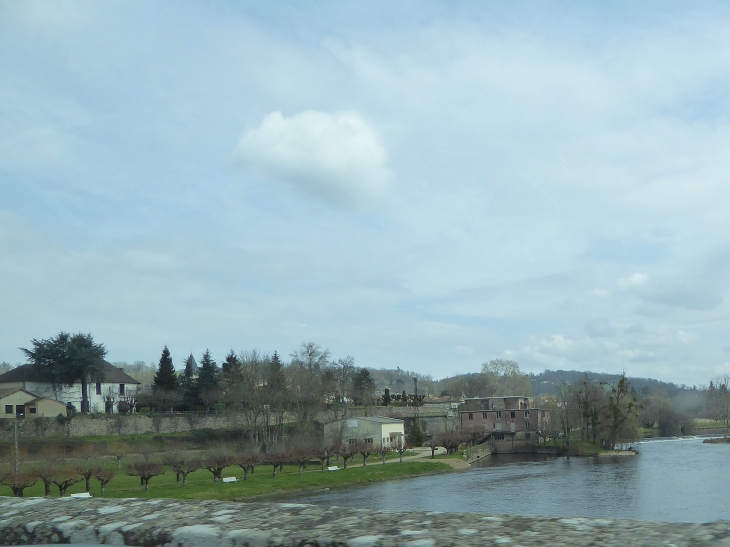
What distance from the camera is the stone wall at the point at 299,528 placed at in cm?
397

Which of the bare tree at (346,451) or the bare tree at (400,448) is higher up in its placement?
the bare tree at (346,451)

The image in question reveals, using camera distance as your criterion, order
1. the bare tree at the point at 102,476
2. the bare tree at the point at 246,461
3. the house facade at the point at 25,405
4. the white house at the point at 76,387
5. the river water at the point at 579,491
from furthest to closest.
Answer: the white house at the point at 76,387 → the house facade at the point at 25,405 → the bare tree at the point at 246,461 → the bare tree at the point at 102,476 → the river water at the point at 579,491

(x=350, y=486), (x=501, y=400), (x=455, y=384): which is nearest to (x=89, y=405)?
(x=350, y=486)

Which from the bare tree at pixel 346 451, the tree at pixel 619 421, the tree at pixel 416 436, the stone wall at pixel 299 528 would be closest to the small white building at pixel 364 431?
the bare tree at pixel 346 451

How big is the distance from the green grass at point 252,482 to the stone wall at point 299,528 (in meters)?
39.9

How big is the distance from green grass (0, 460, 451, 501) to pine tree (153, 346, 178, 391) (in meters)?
25.5

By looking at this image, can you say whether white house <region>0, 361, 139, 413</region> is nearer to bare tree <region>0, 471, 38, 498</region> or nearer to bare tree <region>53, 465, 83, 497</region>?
bare tree <region>53, 465, 83, 497</region>

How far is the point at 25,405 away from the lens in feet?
239

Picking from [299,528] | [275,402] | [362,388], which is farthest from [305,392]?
→ [299,528]

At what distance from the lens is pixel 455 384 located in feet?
564

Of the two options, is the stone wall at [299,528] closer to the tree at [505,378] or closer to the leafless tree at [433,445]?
the leafless tree at [433,445]

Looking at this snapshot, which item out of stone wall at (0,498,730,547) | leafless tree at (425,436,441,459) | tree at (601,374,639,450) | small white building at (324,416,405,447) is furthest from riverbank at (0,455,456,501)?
stone wall at (0,498,730,547)

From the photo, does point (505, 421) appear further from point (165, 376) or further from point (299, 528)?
point (299, 528)

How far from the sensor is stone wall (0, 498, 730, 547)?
3.97 meters
